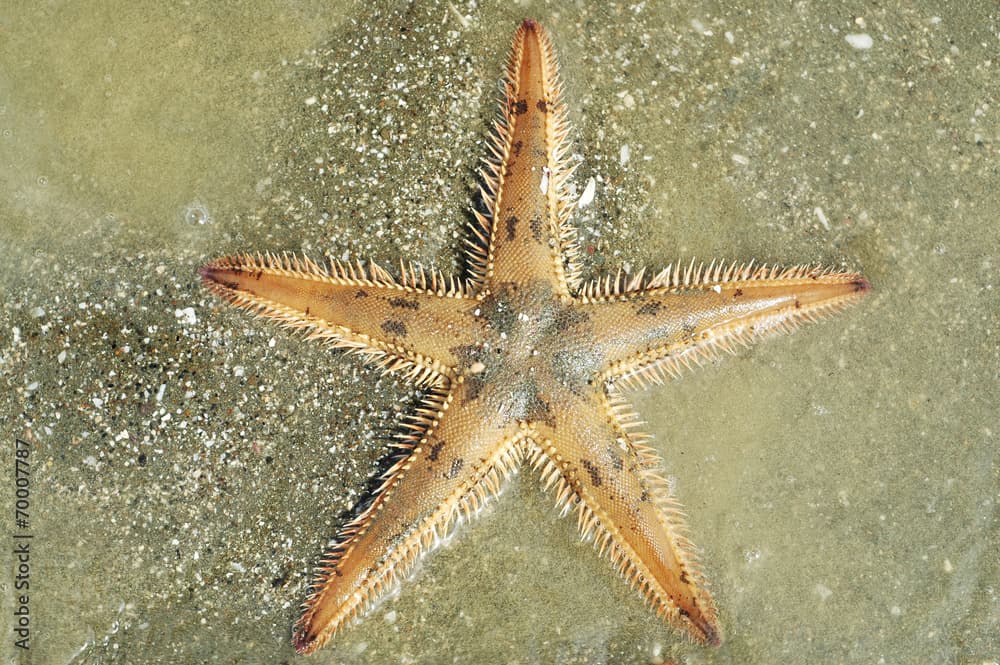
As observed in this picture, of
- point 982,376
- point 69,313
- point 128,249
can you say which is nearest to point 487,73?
point 128,249

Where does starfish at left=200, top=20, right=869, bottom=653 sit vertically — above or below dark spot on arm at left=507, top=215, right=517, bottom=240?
below

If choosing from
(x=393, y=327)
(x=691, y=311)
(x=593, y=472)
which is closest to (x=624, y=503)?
(x=593, y=472)

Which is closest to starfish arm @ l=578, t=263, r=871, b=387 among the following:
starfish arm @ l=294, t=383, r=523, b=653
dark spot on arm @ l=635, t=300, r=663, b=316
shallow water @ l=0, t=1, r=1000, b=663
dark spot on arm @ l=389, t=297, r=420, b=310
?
dark spot on arm @ l=635, t=300, r=663, b=316

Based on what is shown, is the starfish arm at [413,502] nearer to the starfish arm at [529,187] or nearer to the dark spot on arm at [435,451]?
the dark spot on arm at [435,451]

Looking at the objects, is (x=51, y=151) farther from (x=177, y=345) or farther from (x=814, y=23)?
(x=814, y=23)

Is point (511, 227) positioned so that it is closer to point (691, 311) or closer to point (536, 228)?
point (536, 228)

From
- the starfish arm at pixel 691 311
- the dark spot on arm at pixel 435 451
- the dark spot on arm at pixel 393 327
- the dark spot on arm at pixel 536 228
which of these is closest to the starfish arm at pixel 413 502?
the dark spot on arm at pixel 435 451

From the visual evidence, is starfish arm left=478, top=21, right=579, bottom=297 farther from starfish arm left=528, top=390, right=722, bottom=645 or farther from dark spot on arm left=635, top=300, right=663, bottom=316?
starfish arm left=528, top=390, right=722, bottom=645
